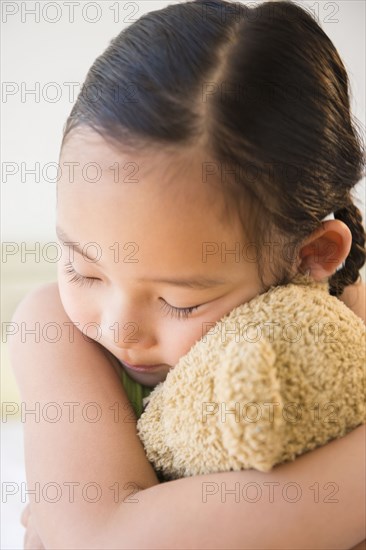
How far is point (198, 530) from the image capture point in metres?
0.69

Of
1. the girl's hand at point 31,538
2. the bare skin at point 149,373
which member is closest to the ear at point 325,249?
the bare skin at point 149,373

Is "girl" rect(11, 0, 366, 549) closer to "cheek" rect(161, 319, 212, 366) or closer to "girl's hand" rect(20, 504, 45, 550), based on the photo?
"cheek" rect(161, 319, 212, 366)

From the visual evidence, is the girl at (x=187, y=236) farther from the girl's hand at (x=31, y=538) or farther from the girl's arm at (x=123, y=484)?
the girl's hand at (x=31, y=538)

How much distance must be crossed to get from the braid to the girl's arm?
30 cm

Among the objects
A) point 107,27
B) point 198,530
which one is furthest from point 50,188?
point 198,530

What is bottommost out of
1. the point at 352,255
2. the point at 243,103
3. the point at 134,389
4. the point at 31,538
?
the point at 31,538

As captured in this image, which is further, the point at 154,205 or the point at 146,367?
the point at 146,367

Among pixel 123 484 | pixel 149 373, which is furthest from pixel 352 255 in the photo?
pixel 123 484

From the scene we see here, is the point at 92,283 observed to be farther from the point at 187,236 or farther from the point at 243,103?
the point at 243,103

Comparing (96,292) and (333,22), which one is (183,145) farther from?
(333,22)

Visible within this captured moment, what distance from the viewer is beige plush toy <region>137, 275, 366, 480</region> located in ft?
1.93

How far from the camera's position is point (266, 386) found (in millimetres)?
586

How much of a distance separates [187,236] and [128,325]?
115mm

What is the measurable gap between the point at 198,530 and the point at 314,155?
1.32 feet
